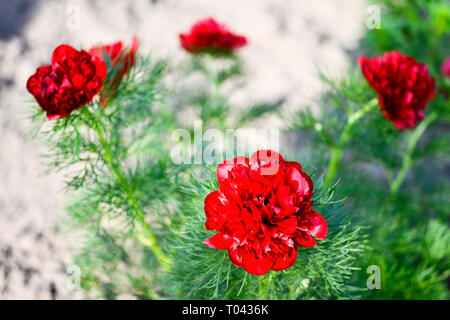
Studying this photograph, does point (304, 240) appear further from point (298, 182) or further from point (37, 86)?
point (37, 86)

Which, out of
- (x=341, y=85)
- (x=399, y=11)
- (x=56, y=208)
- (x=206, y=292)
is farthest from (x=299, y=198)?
(x=399, y=11)

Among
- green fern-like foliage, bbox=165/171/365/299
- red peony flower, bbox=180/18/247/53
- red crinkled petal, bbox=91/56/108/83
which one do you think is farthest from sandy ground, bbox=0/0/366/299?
green fern-like foliage, bbox=165/171/365/299

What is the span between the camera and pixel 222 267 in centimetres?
49

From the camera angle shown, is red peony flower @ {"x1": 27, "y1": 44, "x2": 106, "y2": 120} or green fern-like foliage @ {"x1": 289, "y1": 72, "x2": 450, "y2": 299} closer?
red peony flower @ {"x1": 27, "y1": 44, "x2": 106, "y2": 120}

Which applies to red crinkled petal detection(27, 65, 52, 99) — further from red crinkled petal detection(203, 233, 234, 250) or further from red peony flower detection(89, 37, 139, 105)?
red crinkled petal detection(203, 233, 234, 250)

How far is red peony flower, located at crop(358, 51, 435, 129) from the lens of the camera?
2.02ft

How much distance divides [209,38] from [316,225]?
0.60m

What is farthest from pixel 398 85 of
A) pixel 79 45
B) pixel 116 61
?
pixel 79 45

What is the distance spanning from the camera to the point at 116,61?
0.61 m

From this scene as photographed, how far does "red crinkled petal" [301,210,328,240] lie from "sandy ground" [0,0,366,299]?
1.29 ft

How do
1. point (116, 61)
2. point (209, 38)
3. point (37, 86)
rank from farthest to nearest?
point (209, 38) < point (116, 61) < point (37, 86)

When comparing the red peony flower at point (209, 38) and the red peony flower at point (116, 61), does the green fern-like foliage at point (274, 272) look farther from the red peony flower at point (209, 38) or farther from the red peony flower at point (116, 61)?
the red peony flower at point (209, 38)

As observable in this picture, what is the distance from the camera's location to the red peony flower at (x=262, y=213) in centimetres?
39

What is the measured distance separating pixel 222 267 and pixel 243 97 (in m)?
0.93
